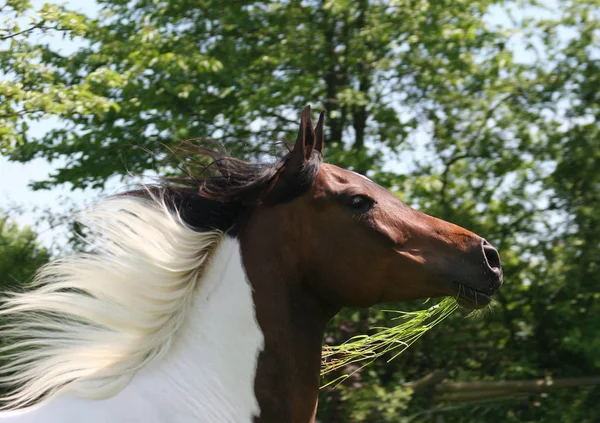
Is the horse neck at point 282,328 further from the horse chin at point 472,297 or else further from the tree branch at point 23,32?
the tree branch at point 23,32

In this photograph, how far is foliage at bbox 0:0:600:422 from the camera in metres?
7.61

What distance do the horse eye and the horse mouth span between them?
1.26ft

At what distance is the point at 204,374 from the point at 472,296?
0.91 meters

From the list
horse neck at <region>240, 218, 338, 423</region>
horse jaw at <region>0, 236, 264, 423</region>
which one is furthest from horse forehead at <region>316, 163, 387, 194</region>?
horse jaw at <region>0, 236, 264, 423</region>

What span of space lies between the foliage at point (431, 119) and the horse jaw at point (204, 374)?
16.4 feet

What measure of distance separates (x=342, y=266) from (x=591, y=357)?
18.1 feet

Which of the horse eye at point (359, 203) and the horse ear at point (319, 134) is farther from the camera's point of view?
the horse ear at point (319, 134)

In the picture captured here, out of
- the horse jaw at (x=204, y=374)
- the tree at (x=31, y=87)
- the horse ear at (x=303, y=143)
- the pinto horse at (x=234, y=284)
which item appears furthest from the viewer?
the tree at (x=31, y=87)

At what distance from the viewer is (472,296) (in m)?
2.57

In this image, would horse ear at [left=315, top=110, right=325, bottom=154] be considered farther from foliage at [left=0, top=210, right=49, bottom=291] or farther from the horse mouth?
foliage at [left=0, top=210, right=49, bottom=291]

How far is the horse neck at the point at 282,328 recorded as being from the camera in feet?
7.95

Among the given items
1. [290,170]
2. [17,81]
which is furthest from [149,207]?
[17,81]

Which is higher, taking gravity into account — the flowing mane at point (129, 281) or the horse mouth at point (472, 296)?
the flowing mane at point (129, 281)

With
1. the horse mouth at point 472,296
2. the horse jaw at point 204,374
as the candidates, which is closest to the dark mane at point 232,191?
the horse jaw at point 204,374
